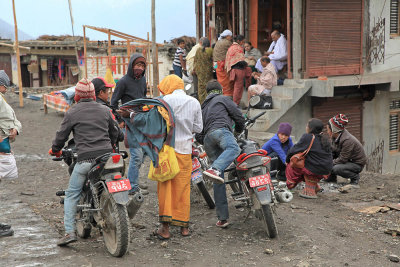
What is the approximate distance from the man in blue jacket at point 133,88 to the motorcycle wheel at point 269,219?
6.88ft

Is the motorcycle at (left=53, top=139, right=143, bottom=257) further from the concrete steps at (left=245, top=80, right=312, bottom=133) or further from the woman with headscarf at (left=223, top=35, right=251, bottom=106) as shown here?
the woman with headscarf at (left=223, top=35, right=251, bottom=106)

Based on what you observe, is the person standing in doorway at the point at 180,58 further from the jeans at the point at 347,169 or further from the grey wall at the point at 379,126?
the jeans at the point at 347,169

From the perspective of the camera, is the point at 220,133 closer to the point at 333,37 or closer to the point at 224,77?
the point at 224,77

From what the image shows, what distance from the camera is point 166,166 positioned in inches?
191

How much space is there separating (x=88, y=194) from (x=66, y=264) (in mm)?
757

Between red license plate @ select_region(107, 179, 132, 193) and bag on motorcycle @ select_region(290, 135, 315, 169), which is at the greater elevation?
red license plate @ select_region(107, 179, 132, 193)

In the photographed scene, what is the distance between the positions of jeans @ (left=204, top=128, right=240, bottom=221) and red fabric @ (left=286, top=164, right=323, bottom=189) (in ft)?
6.52

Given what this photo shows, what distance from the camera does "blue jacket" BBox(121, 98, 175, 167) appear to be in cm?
495

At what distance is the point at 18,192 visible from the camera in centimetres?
740

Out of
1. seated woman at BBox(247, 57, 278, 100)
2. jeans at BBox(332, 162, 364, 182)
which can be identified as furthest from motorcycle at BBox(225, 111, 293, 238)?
seated woman at BBox(247, 57, 278, 100)

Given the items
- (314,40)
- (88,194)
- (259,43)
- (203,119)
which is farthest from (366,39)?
(88,194)

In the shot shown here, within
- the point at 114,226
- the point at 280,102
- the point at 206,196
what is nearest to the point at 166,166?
the point at 114,226

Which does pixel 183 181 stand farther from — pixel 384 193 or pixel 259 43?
pixel 259 43

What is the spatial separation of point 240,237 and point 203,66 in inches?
317
